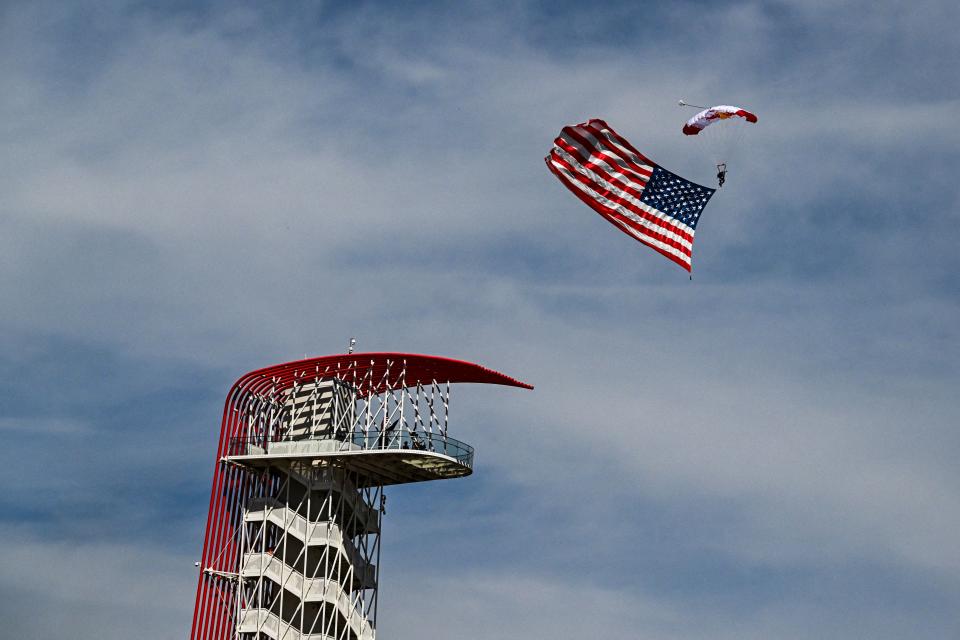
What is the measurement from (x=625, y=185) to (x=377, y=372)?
26.3m

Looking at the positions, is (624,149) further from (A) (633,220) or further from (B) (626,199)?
(A) (633,220)

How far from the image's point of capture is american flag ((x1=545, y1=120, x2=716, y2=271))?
69.6 meters

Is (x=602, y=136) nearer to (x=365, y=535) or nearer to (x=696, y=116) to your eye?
(x=696, y=116)

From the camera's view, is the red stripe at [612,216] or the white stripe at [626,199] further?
the white stripe at [626,199]

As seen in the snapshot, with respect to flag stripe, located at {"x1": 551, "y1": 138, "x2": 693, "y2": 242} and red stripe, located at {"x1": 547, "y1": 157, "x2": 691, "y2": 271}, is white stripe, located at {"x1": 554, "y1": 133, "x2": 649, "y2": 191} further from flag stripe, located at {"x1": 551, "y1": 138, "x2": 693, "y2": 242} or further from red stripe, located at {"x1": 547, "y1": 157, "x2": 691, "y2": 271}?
red stripe, located at {"x1": 547, "y1": 157, "x2": 691, "y2": 271}

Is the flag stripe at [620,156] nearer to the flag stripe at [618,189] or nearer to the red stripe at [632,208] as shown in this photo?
the flag stripe at [618,189]

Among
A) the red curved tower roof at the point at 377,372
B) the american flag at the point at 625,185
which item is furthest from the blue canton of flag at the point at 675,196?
the red curved tower roof at the point at 377,372

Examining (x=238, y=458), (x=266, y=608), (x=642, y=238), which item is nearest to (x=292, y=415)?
(x=238, y=458)

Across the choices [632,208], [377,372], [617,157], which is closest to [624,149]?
[617,157]

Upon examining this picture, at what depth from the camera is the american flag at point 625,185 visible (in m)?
69.6

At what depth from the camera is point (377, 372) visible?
9075 centimetres

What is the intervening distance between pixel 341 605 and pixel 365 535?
569cm

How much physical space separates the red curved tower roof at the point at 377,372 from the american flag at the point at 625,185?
21877 mm

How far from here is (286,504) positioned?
89.8 metres
